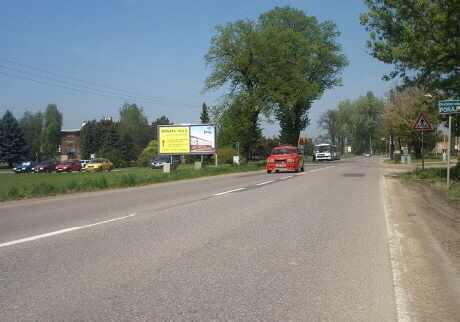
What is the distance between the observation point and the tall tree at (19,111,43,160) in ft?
454

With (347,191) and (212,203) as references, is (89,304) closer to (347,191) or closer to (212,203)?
(212,203)

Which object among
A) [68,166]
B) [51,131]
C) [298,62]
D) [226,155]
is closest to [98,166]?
[68,166]

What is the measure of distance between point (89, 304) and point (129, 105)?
149 metres

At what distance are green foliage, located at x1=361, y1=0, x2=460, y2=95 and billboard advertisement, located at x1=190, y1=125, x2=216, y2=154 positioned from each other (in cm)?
2246

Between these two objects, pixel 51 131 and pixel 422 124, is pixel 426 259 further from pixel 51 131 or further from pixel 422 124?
pixel 51 131

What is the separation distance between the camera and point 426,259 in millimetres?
7457

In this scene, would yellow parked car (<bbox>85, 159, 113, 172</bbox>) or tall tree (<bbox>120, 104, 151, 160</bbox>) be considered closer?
yellow parked car (<bbox>85, 159, 113, 172</bbox>)

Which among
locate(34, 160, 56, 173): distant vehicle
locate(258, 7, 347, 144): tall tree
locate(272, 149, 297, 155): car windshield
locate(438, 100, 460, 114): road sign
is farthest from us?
locate(34, 160, 56, 173): distant vehicle

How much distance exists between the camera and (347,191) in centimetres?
1905

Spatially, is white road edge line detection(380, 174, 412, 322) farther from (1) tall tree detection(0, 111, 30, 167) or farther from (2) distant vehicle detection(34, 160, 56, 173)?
(1) tall tree detection(0, 111, 30, 167)

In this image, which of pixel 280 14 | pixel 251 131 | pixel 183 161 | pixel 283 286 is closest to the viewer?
pixel 283 286

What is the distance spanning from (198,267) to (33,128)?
5895 inches

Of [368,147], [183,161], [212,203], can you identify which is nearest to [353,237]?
[212,203]

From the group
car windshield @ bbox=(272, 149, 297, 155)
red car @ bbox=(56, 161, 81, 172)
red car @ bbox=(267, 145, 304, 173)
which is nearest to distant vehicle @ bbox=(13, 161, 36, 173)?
red car @ bbox=(56, 161, 81, 172)
